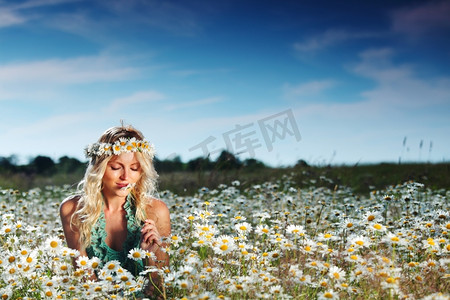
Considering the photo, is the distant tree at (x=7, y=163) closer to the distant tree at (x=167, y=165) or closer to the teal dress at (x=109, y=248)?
the distant tree at (x=167, y=165)

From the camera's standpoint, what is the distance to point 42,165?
1892cm

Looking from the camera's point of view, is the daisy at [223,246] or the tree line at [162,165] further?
the tree line at [162,165]

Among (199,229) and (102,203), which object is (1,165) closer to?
(102,203)

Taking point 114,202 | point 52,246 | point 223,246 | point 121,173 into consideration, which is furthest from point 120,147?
point 223,246

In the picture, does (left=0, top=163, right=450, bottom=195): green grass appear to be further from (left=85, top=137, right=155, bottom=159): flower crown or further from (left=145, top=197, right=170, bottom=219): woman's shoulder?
(left=85, top=137, right=155, bottom=159): flower crown

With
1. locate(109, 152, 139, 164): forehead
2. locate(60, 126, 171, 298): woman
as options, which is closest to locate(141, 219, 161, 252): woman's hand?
locate(60, 126, 171, 298): woman

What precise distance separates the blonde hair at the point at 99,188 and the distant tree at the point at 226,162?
499 cm

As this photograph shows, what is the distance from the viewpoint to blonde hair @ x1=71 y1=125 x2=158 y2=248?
4242mm

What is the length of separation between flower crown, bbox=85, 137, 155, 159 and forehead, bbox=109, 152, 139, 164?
35 mm

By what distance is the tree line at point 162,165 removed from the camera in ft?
35.6

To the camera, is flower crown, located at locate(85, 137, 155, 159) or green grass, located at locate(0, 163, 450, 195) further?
green grass, located at locate(0, 163, 450, 195)

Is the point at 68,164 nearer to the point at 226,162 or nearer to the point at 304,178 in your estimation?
the point at 226,162

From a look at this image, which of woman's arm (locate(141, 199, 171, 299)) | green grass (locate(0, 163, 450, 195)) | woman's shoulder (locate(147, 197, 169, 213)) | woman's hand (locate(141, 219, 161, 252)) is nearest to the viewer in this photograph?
woman's arm (locate(141, 199, 171, 299))

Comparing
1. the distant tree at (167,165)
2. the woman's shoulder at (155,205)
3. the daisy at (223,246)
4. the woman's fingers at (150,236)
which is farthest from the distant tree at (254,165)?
the daisy at (223,246)
